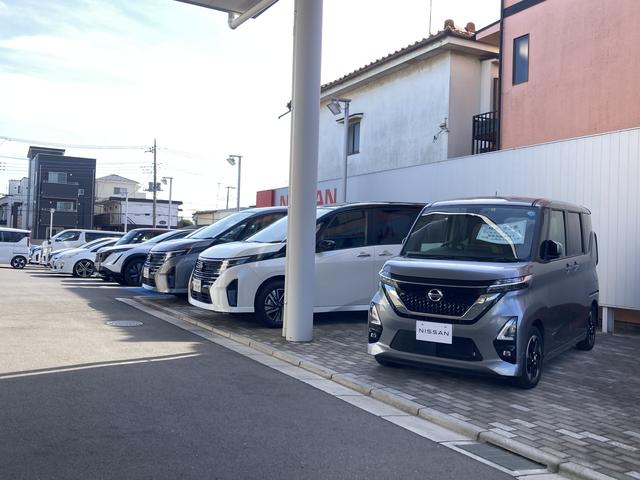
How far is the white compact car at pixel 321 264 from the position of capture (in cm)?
965

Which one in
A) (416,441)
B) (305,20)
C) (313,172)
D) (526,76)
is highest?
(526,76)

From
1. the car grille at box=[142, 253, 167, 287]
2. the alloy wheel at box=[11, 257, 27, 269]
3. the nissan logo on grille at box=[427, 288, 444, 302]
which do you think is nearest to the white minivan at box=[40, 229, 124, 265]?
the alloy wheel at box=[11, 257, 27, 269]

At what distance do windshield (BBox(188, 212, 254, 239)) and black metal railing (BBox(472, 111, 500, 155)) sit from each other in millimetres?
7850

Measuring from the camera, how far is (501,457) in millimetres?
4754

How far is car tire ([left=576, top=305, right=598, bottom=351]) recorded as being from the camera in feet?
28.3

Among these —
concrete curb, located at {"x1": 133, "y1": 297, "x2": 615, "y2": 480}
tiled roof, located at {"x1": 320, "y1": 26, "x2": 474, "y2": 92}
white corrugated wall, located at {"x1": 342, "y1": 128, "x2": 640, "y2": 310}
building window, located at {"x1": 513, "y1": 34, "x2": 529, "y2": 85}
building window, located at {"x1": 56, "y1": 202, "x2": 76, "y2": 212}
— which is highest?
tiled roof, located at {"x1": 320, "y1": 26, "x2": 474, "y2": 92}

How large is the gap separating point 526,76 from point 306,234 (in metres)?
9.24

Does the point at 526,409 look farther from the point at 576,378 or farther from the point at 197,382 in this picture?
the point at 197,382

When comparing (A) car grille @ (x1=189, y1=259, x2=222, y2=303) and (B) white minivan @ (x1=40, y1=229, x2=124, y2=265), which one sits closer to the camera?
(A) car grille @ (x1=189, y1=259, x2=222, y2=303)

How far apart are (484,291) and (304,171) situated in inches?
137

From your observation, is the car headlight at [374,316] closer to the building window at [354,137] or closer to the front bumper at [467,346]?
the front bumper at [467,346]

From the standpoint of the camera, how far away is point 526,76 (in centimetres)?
1521

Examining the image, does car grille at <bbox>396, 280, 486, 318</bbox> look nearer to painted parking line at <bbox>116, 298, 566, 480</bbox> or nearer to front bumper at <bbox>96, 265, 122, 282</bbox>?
painted parking line at <bbox>116, 298, 566, 480</bbox>

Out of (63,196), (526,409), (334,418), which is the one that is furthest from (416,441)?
(63,196)
